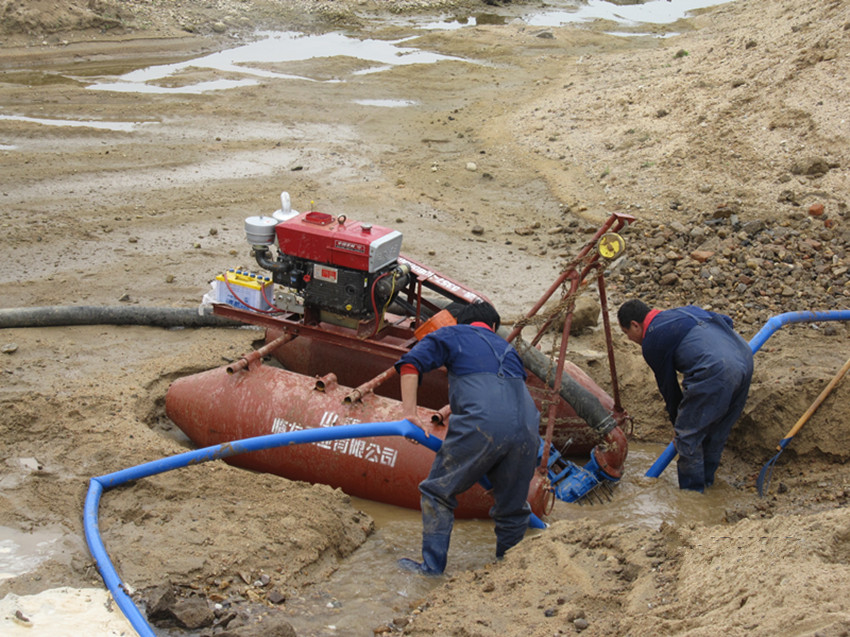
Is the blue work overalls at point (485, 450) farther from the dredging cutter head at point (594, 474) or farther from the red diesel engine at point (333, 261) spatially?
the red diesel engine at point (333, 261)

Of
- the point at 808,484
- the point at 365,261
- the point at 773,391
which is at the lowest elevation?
the point at 808,484

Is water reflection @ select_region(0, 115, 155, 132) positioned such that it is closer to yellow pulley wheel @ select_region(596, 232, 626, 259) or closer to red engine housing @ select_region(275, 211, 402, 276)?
red engine housing @ select_region(275, 211, 402, 276)

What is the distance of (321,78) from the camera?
16.1m

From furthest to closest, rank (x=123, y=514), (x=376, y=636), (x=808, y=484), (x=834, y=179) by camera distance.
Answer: (x=834, y=179) → (x=808, y=484) → (x=123, y=514) → (x=376, y=636)

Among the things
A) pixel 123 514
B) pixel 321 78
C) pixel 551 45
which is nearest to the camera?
pixel 123 514

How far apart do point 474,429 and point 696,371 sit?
1.69 meters

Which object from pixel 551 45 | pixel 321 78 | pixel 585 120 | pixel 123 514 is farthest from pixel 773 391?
pixel 551 45

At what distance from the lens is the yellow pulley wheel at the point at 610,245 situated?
15.0 feet

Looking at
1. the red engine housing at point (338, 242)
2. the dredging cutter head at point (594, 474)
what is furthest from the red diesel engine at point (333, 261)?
the dredging cutter head at point (594, 474)

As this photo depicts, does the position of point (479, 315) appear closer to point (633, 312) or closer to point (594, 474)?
point (633, 312)

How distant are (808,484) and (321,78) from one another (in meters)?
13.2

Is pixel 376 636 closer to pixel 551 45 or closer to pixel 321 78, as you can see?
pixel 321 78

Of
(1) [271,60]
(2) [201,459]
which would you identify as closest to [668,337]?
(2) [201,459]

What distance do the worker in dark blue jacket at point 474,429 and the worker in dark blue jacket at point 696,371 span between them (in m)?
1.25
